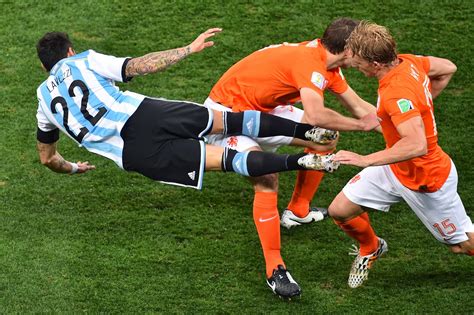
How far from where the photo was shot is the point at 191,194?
8305mm

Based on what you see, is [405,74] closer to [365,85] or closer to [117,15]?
[365,85]

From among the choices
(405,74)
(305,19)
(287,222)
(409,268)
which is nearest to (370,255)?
(409,268)

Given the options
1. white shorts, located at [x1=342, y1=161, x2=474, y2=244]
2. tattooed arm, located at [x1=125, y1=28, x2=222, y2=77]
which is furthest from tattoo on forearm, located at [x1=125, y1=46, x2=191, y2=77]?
white shorts, located at [x1=342, y1=161, x2=474, y2=244]

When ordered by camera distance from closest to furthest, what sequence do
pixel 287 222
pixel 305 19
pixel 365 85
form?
pixel 287 222, pixel 365 85, pixel 305 19

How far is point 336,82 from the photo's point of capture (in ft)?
24.7

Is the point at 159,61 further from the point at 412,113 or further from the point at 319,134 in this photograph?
the point at 412,113

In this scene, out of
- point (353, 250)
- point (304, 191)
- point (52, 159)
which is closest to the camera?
point (353, 250)

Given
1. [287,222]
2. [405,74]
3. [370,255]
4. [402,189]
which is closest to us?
[405,74]

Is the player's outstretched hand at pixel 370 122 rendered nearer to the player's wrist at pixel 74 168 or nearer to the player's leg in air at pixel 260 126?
the player's leg in air at pixel 260 126

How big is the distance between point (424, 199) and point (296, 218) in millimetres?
1466

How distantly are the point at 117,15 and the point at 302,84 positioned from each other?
13.5ft

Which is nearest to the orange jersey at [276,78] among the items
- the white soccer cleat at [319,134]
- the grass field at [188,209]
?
the white soccer cleat at [319,134]

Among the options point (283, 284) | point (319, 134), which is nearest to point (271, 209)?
point (283, 284)

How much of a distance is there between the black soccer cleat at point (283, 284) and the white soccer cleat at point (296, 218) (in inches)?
35.0
